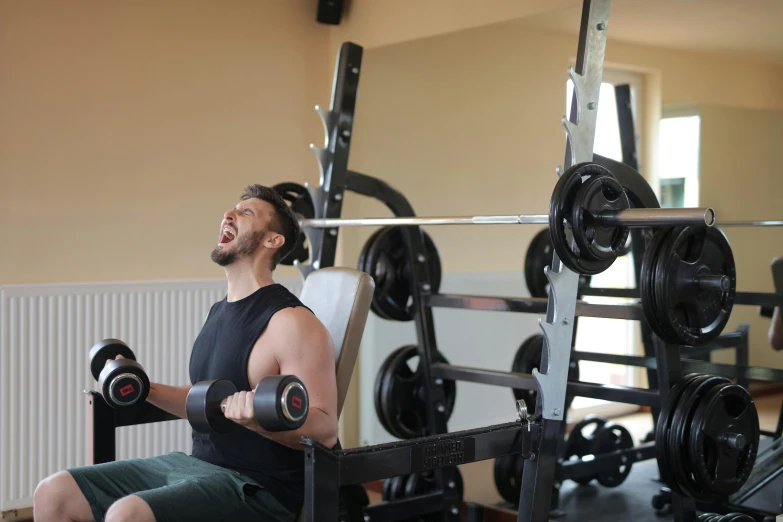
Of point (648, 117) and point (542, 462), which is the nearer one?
point (542, 462)

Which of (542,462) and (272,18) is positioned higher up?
(272,18)

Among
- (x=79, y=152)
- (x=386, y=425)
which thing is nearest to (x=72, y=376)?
(x=79, y=152)

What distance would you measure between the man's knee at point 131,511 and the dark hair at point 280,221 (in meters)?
0.61

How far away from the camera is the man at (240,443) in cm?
173

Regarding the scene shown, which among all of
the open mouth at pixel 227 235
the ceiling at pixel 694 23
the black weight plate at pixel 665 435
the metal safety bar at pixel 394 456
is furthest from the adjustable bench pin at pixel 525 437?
the ceiling at pixel 694 23

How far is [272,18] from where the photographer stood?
3629 mm

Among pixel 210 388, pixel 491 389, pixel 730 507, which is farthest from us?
pixel 491 389

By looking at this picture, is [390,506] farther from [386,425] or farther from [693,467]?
[693,467]

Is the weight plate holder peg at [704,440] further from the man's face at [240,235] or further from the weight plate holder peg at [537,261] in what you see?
the weight plate holder peg at [537,261]

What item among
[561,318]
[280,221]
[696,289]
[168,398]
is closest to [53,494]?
[168,398]

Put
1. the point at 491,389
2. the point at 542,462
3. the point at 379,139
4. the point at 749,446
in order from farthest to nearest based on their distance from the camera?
1. the point at 491,389
2. the point at 379,139
3. the point at 749,446
4. the point at 542,462

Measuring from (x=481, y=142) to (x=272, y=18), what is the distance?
1224 millimetres

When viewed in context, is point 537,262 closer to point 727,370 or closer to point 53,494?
point 727,370

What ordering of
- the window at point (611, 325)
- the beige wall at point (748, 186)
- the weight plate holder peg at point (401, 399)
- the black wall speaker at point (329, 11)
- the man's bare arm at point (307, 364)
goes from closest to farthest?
the man's bare arm at point (307, 364) → the weight plate holder peg at point (401, 399) → the black wall speaker at point (329, 11) → the window at point (611, 325) → the beige wall at point (748, 186)
